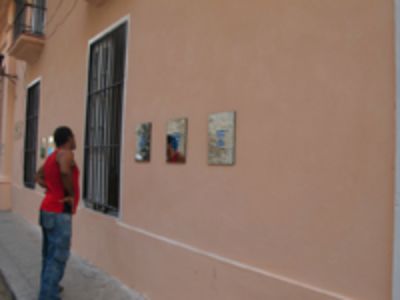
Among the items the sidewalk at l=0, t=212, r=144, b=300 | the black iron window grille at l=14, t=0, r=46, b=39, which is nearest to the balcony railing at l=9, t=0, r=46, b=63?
the black iron window grille at l=14, t=0, r=46, b=39

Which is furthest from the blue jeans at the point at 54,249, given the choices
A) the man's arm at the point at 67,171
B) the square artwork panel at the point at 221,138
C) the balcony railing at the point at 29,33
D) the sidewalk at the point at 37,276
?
the balcony railing at the point at 29,33

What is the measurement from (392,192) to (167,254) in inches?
87.1

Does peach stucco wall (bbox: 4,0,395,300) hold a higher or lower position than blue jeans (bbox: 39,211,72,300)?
higher

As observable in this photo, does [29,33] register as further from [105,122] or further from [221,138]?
[221,138]

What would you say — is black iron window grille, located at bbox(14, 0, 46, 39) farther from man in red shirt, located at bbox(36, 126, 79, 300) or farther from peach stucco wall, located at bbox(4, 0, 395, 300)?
man in red shirt, located at bbox(36, 126, 79, 300)

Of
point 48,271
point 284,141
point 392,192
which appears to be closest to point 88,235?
point 48,271

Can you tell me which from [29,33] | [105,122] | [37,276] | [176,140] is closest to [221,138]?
[176,140]

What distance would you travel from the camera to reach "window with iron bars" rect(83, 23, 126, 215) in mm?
4910

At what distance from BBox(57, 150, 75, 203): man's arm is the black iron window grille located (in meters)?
5.56

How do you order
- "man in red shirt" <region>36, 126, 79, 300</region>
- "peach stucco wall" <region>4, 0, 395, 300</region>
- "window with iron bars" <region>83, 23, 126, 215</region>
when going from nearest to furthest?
"peach stucco wall" <region>4, 0, 395, 300</region> → "man in red shirt" <region>36, 126, 79, 300</region> → "window with iron bars" <region>83, 23, 126, 215</region>

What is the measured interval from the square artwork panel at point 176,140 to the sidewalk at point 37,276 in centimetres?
150

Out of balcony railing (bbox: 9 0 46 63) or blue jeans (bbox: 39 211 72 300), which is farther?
balcony railing (bbox: 9 0 46 63)

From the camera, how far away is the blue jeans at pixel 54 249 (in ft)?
12.1

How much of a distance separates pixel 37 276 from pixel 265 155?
3.50 meters
